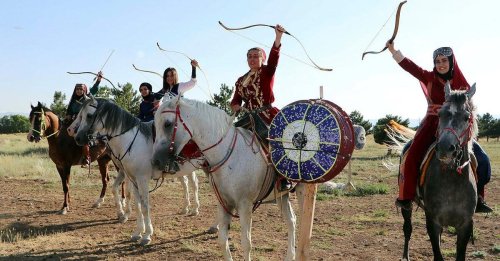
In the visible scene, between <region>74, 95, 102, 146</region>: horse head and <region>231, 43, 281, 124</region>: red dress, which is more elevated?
<region>231, 43, 281, 124</region>: red dress

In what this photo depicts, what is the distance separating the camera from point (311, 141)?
194 inches

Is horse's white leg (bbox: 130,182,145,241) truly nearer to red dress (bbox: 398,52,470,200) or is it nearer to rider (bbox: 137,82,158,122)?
rider (bbox: 137,82,158,122)

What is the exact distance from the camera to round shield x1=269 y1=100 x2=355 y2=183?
15.9 feet

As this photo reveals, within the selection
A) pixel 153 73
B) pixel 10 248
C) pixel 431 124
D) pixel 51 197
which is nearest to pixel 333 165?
pixel 431 124

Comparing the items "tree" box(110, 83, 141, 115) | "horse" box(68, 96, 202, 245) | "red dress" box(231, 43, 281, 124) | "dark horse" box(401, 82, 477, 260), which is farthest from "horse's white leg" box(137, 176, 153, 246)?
"tree" box(110, 83, 141, 115)

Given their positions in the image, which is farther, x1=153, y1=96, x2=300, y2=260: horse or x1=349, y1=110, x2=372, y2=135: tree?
x1=349, y1=110, x2=372, y2=135: tree

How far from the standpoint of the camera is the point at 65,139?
33.9 feet

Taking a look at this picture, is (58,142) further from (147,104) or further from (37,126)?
(147,104)

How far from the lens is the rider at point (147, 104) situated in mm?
9023

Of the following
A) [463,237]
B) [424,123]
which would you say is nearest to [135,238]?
[424,123]

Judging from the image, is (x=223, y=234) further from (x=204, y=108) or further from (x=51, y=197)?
(x=51, y=197)

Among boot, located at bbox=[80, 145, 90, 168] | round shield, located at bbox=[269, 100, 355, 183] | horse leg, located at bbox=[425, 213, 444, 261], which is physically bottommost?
horse leg, located at bbox=[425, 213, 444, 261]

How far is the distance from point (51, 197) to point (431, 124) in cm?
1084

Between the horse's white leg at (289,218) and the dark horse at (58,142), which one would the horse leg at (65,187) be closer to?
the dark horse at (58,142)
